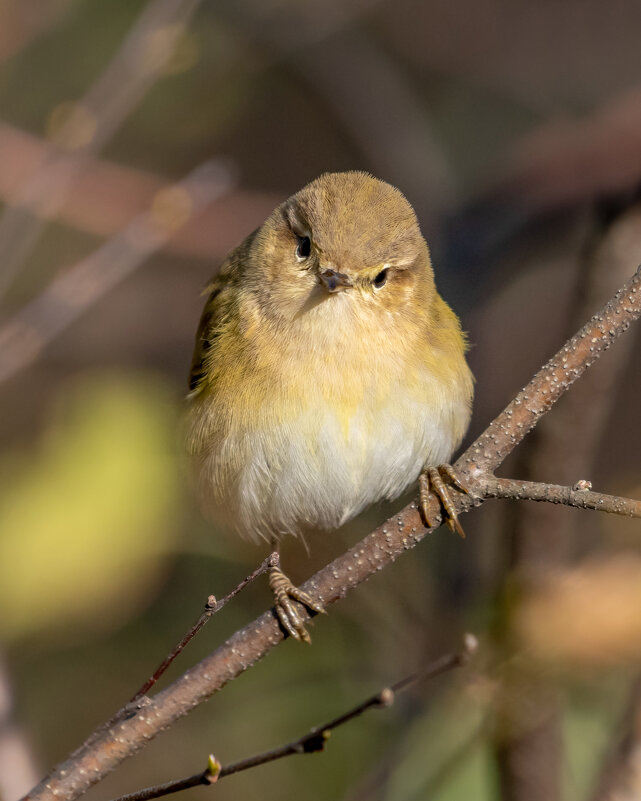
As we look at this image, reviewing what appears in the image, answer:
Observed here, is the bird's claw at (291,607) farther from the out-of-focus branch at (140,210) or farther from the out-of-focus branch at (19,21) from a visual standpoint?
the out-of-focus branch at (19,21)

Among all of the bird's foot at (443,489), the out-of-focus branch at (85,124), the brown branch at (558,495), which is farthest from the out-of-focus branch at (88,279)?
the brown branch at (558,495)

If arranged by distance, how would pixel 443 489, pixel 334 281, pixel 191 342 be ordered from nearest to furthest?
pixel 443 489, pixel 334 281, pixel 191 342

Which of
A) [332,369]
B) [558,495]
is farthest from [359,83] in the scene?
[558,495]

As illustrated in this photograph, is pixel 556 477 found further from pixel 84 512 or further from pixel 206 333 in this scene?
pixel 84 512

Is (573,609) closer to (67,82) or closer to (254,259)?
(254,259)

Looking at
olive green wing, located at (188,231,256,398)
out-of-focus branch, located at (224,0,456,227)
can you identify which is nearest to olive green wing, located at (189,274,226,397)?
olive green wing, located at (188,231,256,398)
